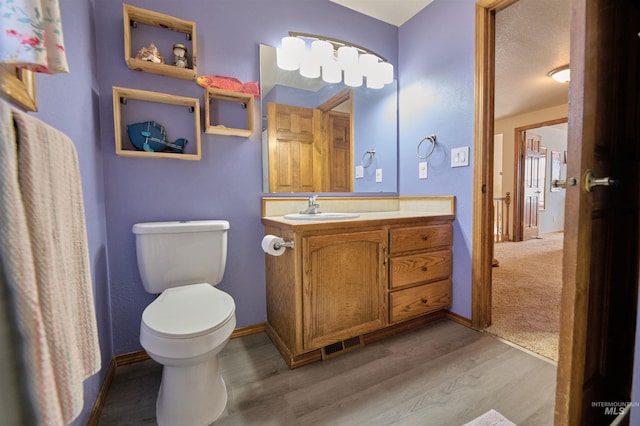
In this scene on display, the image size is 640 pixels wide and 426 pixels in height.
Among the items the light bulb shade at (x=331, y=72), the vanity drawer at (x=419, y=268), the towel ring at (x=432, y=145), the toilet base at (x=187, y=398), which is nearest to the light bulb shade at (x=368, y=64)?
the light bulb shade at (x=331, y=72)

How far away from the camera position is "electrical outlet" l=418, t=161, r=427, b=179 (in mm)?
2125

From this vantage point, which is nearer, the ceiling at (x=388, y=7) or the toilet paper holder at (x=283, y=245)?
the toilet paper holder at (x=283, y=245)

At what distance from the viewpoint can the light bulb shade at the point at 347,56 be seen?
205 centimetres

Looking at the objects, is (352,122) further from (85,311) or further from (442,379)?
(85,311)

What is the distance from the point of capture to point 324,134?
80.6 inches

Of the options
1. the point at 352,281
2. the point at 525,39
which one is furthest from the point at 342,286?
the point at 525,39

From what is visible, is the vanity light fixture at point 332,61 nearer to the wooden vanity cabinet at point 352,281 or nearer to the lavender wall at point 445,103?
the lavender wall at point 445,103

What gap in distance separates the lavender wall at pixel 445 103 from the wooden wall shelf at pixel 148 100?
5.33 ft

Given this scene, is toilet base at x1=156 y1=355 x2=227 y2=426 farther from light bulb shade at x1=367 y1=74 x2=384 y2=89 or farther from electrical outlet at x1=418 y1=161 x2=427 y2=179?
light bulb shade at x1=367 y1=74 x2=384 y2=89

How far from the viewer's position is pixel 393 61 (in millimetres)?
2309

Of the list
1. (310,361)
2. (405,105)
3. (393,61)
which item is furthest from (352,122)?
(310,361)

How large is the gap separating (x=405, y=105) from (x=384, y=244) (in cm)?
132

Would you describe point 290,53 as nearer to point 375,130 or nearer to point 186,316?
point 375,130

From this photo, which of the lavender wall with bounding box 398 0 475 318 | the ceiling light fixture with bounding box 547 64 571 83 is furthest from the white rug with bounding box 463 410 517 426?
the ceiling light fixture with bounding box 547 64 571 83
